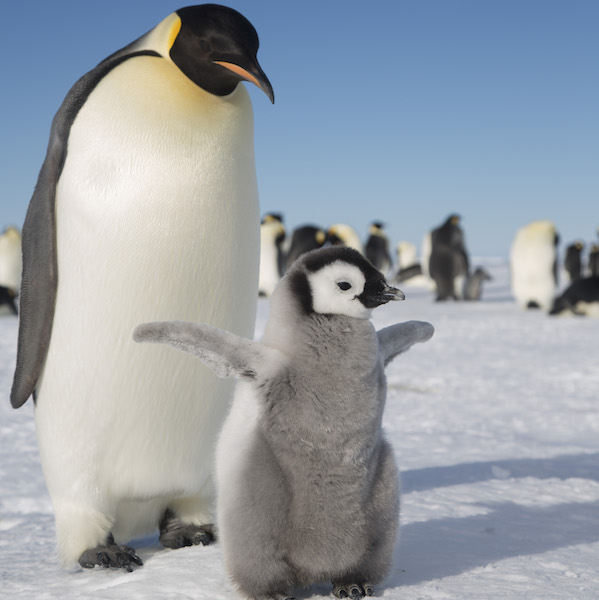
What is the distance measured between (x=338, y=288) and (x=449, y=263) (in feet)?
48.7

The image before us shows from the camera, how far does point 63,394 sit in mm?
2533

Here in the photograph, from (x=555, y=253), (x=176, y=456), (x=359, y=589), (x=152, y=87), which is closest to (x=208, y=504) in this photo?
(x=176, y=456)

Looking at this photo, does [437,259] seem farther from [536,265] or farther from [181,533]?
[181,533]

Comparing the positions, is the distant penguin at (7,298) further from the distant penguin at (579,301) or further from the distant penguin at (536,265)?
the distant penguin at (536,265)

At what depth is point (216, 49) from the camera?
2.51 m

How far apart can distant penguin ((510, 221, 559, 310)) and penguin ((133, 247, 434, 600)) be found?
492 inches

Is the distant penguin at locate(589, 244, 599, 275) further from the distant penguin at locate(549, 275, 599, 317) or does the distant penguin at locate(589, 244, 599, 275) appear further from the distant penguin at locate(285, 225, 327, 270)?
the distant penguin at locate(285, 225, 327, 270)

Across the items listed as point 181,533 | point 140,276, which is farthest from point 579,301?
point 140,276

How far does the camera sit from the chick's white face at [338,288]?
1834 millimetres

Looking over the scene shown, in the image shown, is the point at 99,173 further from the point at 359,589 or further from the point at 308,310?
the point at 359,589

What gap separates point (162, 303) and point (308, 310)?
2.41 feet

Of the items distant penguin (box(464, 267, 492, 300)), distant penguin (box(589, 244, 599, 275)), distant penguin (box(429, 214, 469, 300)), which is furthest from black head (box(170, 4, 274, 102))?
distant penguin (box(589, 244, 599, 275))

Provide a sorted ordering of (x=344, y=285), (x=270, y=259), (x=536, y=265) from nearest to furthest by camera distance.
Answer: (x=344, y=285), (x=536, y=265), (x=270, y=259)

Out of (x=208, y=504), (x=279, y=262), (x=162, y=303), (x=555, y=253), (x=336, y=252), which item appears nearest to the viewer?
(x=336, y=252)
